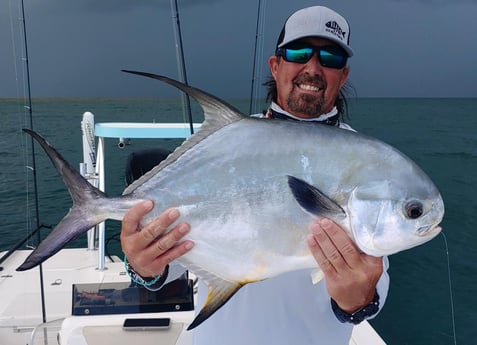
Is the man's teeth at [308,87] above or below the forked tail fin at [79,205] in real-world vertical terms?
above

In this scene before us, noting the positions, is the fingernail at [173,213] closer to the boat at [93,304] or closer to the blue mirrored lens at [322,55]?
the blue mirrored lens at [322,55]

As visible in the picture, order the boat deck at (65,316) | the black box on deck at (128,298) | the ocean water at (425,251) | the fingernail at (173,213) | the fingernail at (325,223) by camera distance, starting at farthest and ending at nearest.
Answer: the ocean water at (425,251), the black box on deck at (128,298), the boat deck at (65,316), the fingernail at (173,213), the fingernail at (325,223)

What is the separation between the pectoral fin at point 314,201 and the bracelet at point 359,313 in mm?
372

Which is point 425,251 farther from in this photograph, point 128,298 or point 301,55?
point 301,55

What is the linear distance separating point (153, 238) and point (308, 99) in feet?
2.72

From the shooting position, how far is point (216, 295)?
1369 mm

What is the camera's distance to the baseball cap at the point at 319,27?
1784 mm

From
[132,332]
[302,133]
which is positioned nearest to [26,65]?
[132,332]

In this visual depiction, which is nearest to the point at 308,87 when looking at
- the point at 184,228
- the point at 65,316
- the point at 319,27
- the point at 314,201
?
the point at 319,27

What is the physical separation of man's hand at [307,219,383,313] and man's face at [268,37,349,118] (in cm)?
68

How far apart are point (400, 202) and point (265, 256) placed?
0.41m

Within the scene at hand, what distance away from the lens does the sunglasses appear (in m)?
1.81

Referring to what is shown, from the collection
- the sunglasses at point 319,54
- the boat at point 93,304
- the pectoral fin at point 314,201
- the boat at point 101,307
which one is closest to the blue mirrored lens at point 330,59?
the sunglasses at point 319,54

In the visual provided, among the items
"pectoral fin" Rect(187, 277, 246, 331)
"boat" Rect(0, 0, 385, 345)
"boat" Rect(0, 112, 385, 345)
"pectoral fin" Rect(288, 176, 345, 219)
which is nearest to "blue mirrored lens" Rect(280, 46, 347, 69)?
"pectoral fin" Rect(288, 176, 345, 219)
